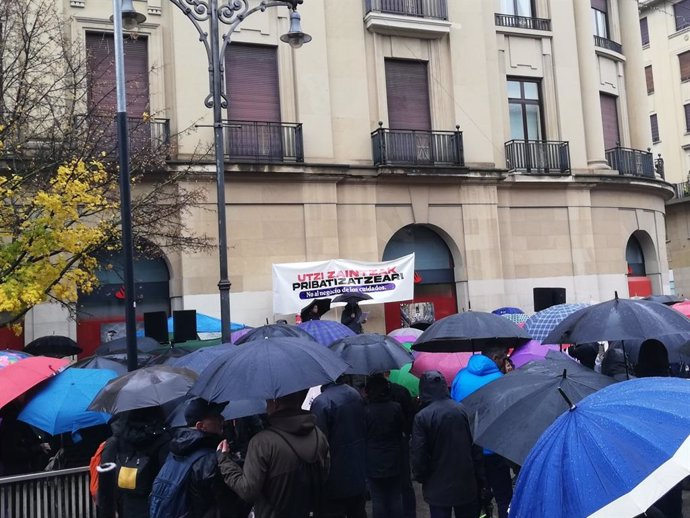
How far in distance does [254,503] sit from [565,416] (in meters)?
2.32

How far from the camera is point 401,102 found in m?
20.0

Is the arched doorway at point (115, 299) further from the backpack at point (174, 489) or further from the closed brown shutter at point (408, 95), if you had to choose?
the backpack at point (174, 489)

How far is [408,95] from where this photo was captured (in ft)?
66.0

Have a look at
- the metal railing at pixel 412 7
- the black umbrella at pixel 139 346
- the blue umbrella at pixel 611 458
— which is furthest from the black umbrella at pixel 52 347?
the metal railing at pixel 412 7

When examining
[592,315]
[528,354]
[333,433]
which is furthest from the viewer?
[528,354]

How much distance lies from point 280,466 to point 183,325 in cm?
688

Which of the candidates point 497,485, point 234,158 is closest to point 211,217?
A: point 234,158

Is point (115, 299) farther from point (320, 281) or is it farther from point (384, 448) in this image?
point (384, 448)

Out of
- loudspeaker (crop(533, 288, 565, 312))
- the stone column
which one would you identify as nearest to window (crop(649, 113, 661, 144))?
the stone column

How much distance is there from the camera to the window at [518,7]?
2203 centimetres

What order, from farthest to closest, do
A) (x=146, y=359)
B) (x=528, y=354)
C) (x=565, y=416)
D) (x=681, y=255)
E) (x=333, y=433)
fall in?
(x=681, y=255) < (x=146, y=359) < (x=528, y=354) < (x=333, y=433) < (x=565, y=416)

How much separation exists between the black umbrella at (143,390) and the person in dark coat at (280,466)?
3.77 ft

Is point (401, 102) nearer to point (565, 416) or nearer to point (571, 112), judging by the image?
point (571, 112)

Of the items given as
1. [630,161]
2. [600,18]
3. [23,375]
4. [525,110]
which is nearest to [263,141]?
[525,110]
